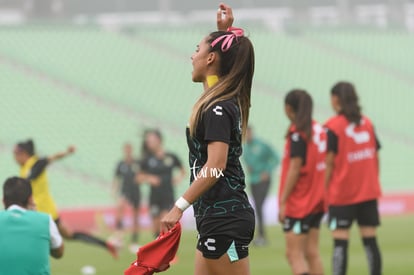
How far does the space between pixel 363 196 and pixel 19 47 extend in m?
23.2

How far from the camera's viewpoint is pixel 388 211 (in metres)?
27.9

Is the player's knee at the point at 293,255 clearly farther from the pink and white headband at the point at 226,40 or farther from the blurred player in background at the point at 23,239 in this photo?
the pink and white headband at the point at 226,40

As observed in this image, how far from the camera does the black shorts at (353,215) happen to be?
10.4m

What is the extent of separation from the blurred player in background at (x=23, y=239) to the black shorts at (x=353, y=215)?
392 centimetres

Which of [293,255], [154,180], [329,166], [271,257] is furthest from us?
[154,180]

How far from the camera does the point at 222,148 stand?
5.64 metres

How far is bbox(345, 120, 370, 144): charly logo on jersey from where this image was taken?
1035 cm

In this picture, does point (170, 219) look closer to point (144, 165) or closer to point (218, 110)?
point (218, 110)

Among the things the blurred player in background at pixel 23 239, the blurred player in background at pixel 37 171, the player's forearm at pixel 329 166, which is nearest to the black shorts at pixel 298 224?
the player's forearm at pixel 329 166

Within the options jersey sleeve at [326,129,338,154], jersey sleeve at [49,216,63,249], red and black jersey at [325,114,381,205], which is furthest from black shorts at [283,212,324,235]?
jersey sleeve at [49,216,63,249]

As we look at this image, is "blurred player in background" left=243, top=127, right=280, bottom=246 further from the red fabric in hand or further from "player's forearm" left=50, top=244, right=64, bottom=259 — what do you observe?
the red fabric in hand

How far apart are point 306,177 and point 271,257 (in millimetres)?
6305

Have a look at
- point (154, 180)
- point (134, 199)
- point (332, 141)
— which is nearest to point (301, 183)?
point (332, 141)

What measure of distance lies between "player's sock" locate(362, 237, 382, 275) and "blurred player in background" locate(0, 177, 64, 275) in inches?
167
